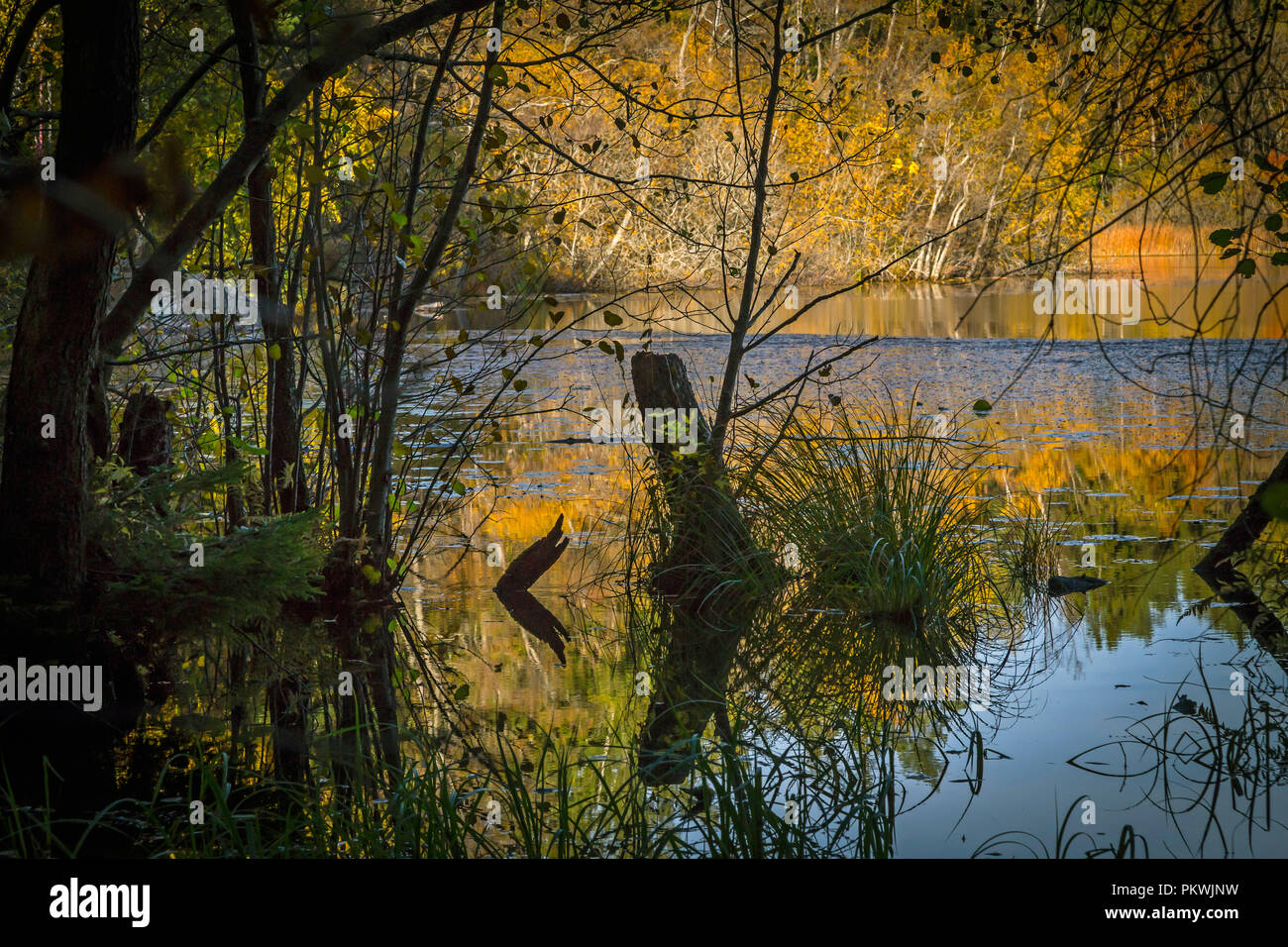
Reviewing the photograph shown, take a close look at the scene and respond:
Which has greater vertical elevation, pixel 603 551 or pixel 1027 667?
pixel 603 551

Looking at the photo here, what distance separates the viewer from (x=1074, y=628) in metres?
5.67

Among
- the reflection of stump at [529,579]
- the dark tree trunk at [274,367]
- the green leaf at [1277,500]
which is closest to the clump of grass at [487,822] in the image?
the green leaf at [1277,500]

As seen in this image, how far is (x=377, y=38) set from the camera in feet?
15.1

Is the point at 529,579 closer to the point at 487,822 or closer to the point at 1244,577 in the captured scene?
the point at 1244,577

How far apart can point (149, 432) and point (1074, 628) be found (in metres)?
3.97

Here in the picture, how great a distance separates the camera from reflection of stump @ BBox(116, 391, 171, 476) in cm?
576

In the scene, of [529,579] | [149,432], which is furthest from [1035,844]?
[149,432]

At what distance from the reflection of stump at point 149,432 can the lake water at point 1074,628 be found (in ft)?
4.27

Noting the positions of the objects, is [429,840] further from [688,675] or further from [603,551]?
[603,551]

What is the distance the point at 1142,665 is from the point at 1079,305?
17.5 m

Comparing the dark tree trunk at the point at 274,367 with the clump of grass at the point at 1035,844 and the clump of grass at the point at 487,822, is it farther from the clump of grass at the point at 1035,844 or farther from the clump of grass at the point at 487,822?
the clump of grass at the point at 1035,844

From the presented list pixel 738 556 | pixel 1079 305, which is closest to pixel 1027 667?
pixel 738 556

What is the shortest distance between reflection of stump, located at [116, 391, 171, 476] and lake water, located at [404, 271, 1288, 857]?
1301 mm
